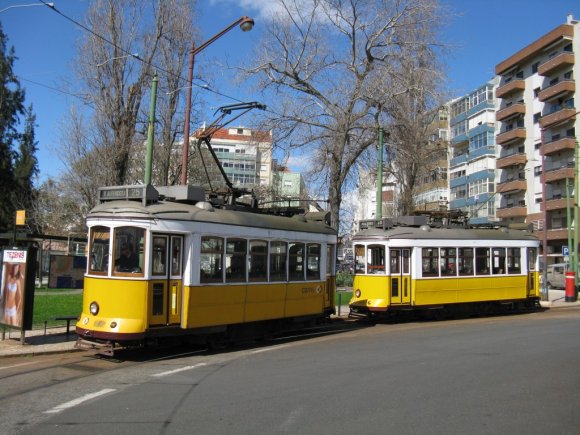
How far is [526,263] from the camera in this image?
68.9 ft

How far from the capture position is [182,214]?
10.7 meters

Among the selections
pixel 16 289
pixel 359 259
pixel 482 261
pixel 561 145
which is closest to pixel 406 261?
pixel 359 259

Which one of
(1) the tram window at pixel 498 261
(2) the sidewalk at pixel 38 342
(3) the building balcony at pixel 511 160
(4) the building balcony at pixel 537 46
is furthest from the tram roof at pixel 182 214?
(3) the building balcony at pixel 511 160

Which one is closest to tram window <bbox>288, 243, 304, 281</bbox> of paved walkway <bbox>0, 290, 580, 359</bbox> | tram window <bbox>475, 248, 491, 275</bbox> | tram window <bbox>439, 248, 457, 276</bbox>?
paved walkway <bbox>0, 290, 580, 359</bbox>

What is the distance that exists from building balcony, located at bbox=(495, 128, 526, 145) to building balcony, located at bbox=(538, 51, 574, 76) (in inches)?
254

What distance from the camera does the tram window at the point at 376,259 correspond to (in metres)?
17.7

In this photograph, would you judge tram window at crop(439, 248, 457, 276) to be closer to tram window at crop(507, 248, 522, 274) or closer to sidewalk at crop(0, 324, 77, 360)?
tram window at crop(507, 248, 522, 274)

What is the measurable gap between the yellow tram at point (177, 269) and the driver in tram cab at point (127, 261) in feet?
0.05

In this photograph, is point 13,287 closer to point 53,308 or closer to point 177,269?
point 177,269

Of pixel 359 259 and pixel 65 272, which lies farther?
pixel 65 272

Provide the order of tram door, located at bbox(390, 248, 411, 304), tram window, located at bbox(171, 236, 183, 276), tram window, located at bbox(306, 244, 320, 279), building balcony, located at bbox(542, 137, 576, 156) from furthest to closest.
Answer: building balcony, located at bbox(542, 137, 576, 156), tram door, located at bbox(390, 248, 411, 304), tram window, located at bbox(306, 244, 320, 279), tram window, located at bbox(171, 236, 183, 276)

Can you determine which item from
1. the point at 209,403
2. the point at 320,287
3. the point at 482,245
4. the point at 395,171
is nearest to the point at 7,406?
the point at 209,403

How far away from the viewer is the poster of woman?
1184 cm

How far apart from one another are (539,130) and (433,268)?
4706 centimetres
